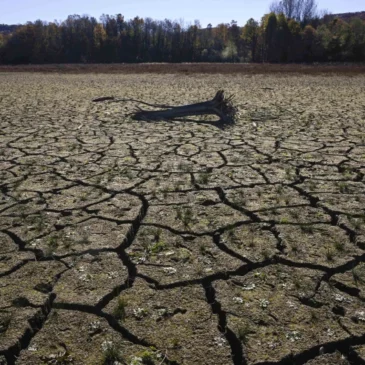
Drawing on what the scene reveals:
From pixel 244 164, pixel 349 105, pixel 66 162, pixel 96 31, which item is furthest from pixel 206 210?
pixel 96 31

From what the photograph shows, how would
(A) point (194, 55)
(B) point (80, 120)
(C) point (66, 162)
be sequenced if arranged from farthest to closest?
(A) point (194, 55)
(B) point (80, 120)
(C) point (66, 162)

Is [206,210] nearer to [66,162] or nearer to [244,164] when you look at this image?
[244,164]

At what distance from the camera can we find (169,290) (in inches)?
89.4

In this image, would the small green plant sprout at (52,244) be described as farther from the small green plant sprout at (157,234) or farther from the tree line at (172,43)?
the tree line at (172,43)

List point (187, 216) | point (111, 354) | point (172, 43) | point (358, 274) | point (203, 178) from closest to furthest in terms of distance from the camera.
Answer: point (111, 354) → point (358, 274) → point (187, 216) → point (203, 178) → point (172, 43)

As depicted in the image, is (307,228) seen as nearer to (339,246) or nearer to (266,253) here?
(339,246)

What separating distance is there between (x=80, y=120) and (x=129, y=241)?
5.59 meters

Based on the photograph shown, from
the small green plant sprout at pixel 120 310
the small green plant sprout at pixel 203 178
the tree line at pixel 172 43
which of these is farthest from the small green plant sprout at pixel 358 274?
the tree line at pixel 172 43

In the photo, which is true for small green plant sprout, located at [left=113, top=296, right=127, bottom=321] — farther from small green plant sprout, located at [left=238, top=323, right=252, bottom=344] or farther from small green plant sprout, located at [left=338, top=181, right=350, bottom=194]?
small green plant sprout, located at [left=338, top=181, right=350, bottom=194]

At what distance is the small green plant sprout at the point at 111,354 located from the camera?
1755 millimetres

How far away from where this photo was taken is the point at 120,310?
6.80ft

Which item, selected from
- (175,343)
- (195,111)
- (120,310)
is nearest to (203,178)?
(120,310)

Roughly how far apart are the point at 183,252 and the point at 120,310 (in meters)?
0.71

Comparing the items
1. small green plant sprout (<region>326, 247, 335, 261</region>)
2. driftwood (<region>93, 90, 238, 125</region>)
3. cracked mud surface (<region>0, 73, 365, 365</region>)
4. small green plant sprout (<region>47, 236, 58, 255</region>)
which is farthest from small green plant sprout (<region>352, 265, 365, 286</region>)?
driftwood (<region>93, 90, 238, 125</region>)
